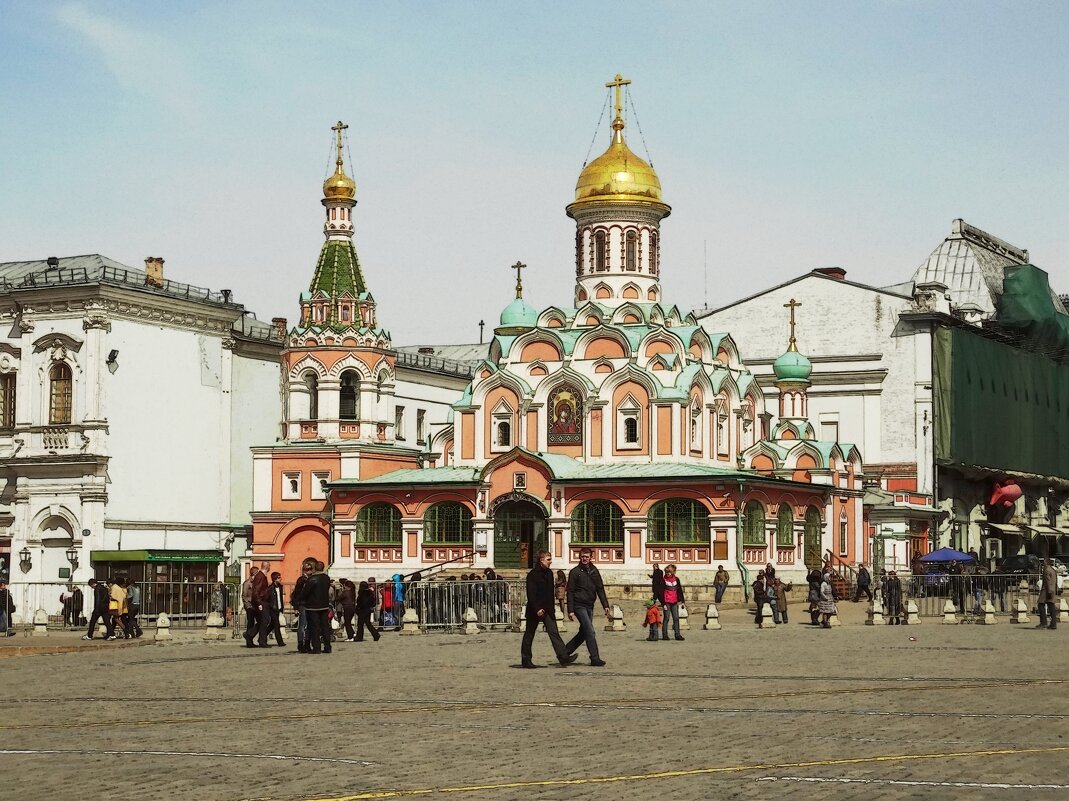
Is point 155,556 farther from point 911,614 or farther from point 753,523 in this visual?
point 911,614

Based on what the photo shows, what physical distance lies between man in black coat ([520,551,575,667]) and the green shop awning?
28472 millimetres

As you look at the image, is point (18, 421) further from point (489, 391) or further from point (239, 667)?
point (239, 667)

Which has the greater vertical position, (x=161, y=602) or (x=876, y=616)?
(x=161, y=602)

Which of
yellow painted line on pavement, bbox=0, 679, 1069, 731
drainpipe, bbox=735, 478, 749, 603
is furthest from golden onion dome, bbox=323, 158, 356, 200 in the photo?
yellow painted line on pavement, bbox=0, 679, 1069, 731

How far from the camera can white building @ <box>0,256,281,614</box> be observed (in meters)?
58.1

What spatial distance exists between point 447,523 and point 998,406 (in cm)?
3545

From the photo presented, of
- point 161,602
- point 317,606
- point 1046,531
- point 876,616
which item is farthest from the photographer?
point 1046,531

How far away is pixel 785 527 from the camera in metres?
55.5

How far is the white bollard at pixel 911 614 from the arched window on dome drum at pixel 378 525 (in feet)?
69.4

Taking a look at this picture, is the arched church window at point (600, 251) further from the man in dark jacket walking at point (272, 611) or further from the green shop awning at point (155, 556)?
the man in dark jacket walking at point (272, 611)

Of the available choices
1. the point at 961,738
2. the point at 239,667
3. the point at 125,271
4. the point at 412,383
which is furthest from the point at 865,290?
the point at 961,738

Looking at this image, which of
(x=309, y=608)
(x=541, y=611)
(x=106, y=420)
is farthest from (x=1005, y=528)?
(x=541, y=611)

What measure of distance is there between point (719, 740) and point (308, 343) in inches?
1836

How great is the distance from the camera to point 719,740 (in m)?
13.8
